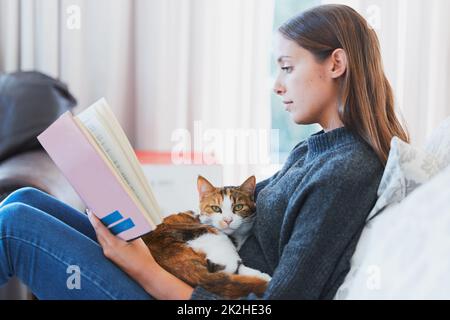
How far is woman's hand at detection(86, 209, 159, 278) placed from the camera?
94 centimetres

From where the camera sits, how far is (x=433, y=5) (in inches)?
94.2

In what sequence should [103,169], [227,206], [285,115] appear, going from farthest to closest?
[285,115], [227,206], [103,169]

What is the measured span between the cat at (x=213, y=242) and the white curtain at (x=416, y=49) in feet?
4.71

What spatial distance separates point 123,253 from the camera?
94cm

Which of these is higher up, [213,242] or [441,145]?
[441,145]

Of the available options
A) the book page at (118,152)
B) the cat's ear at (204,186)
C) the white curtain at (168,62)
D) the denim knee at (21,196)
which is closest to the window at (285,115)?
the white curtain at (168,62)

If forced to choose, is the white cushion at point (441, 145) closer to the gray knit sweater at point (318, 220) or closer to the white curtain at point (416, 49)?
the gray knit sweater at point (318, 220)

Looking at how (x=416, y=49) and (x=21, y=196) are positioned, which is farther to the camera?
(x=416, y=49)

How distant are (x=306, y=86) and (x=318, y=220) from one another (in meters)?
0.32

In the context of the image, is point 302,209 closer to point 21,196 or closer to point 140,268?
point 140,268

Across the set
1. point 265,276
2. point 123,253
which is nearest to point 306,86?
point 265,276

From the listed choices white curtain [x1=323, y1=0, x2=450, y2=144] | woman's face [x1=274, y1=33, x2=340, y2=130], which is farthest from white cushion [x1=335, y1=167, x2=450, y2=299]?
white curtain [x1=323, y1=0, x2=450, y2=144]
